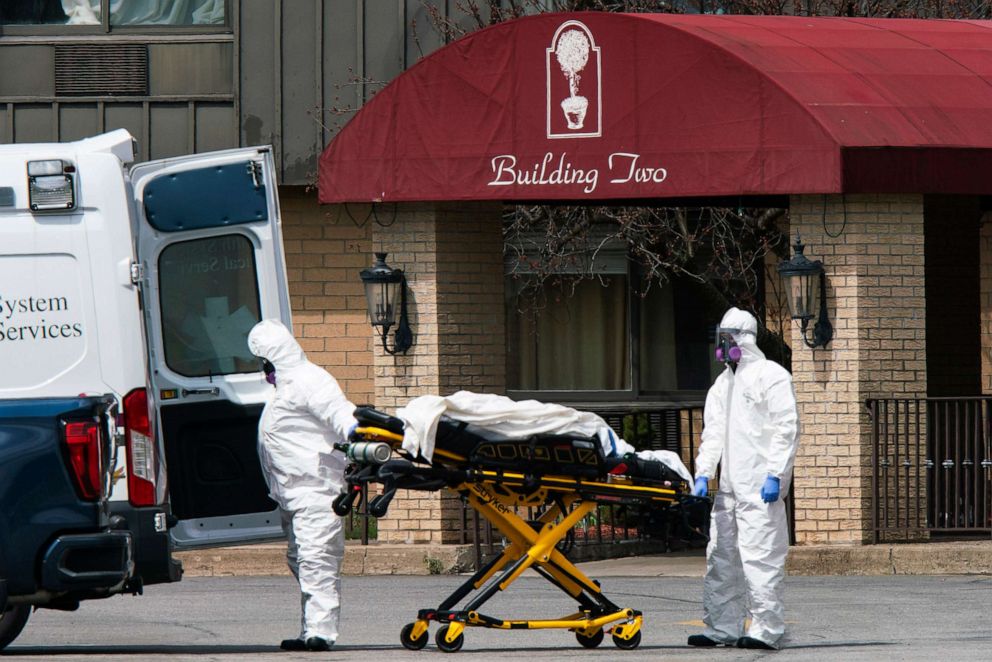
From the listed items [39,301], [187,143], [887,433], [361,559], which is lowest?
[361,559]

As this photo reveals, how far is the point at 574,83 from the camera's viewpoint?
1412cm

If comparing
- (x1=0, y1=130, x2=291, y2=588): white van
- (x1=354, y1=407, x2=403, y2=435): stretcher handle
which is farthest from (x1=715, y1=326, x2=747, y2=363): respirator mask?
(x1=0, y1=130, x2=291, y2=588): white van

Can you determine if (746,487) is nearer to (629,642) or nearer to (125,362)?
(629,642)

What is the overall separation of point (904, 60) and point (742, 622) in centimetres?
568

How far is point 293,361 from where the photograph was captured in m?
9.96

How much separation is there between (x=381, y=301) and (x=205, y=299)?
13.7ft

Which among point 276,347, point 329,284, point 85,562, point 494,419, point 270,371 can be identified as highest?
point 329,284

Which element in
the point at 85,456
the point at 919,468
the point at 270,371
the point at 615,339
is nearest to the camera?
the point at 85,456

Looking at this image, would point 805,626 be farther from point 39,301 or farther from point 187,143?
point 187,143

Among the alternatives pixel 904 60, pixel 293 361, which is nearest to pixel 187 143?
pixel 904 60

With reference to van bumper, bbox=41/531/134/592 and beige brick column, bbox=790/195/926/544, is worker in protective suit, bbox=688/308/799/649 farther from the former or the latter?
beige brick column, bbox=790/195/926/544

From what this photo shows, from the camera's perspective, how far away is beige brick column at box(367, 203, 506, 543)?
14.9m

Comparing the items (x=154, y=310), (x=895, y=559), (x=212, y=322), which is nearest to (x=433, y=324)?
(x=895, y=559)

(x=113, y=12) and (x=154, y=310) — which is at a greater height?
(x=113, y=12)
